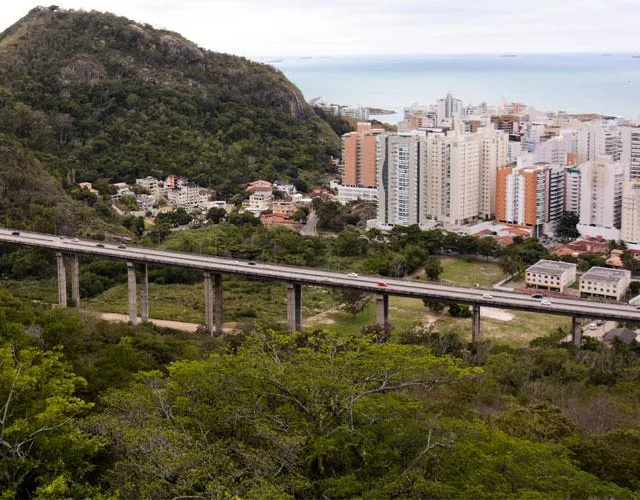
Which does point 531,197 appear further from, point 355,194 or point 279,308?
point 279,308

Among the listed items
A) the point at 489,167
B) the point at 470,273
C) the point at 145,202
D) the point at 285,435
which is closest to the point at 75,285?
the point at 470,273

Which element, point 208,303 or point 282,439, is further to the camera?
point 208,303

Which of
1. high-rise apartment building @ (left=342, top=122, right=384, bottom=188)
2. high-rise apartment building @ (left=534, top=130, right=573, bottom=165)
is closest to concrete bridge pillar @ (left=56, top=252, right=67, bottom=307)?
high-rise apartment building @ (left=342, top=122, right=384, bottom=188)

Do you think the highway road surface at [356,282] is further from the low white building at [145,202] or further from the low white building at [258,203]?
the low white building at [258,203]

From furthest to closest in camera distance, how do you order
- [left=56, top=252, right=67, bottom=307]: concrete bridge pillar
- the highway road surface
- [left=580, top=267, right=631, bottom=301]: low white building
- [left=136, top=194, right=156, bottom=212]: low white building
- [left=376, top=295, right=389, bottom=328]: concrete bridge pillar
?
[left=136, top=194, right=156, bottom=212]: low white building, [left=580, top=267, right=631, bottom=301]: low white building, [left=56, top=252, right=67, bottom=307]: concrete bridge pillar, [left=376, top=295, right=389, bottom=328]: concrete bridge pillar, the highway road surface

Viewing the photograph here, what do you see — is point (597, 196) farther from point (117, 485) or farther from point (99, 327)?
point (117, 485)

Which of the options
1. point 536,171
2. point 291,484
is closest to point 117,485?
point 291,484

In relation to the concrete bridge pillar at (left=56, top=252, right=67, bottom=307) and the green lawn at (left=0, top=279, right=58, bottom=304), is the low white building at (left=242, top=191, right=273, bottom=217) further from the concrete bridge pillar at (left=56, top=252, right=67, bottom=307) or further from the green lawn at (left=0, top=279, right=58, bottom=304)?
the concrete bridge pillar at (left=56, top=252, right=67, bottom=307)
